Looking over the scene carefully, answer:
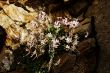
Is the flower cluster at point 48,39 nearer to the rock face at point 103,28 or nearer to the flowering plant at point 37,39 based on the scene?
the flowering plant at point 37,39

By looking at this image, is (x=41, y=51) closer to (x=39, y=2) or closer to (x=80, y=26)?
(x=80, y=26)

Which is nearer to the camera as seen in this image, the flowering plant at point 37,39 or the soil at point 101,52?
the soil at point 101,52

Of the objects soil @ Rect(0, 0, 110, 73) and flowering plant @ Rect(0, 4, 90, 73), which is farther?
flowering plant @ Rect(0, 4, 90, 73)

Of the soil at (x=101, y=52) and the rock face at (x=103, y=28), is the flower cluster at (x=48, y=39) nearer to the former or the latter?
the soil at (x=101, y=52)

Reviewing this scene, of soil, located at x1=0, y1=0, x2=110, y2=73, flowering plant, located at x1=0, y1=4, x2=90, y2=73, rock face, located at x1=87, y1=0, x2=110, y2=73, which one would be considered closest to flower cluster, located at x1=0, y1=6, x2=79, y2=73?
flowering plant, located at x1=0, y1=4, x2=90, y2=73

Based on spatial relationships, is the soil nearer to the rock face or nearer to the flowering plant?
the rock face

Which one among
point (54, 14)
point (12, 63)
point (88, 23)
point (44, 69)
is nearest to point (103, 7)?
point (88, 23)

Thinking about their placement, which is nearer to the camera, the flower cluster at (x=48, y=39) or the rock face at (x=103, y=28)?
the rock face at (x=103, y=28)

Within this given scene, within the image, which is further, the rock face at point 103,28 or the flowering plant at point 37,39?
the flowering plant at point 37,39

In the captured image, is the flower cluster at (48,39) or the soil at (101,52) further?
the flower cluster at (48,39)

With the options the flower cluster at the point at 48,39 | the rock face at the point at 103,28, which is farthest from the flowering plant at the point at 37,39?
the rock face at the point at 103,28

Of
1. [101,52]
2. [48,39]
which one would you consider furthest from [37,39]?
[101,52]

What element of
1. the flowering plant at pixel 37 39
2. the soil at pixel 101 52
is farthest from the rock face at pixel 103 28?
the flowering plant at pixel 37 39
